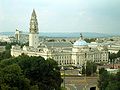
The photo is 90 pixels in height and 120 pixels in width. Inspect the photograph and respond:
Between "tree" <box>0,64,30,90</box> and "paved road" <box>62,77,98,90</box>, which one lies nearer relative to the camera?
"tree" <box>0,64,30,90</box>

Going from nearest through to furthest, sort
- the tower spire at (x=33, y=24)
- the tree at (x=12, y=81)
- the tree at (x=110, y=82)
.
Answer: the tree at (x=12, y=81) → the tree at (x=110, y=82) → the tower spire at (x=33, y=24)

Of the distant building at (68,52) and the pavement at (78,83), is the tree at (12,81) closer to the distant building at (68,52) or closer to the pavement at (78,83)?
the pavement at (78,83)

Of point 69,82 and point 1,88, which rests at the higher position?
point 1,88

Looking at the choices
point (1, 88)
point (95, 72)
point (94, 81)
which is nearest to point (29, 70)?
point (1, 88)

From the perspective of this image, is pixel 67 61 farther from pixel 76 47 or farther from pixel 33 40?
pixel 33 40

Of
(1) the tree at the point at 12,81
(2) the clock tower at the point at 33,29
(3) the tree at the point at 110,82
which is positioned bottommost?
(3) the tree at the point at 110,82

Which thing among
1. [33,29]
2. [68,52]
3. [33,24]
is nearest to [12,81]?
[68,52]

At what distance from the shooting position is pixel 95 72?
64.3 metres

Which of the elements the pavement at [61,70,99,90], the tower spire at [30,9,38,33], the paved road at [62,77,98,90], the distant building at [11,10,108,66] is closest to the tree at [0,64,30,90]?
the pavement at [61,70,99,90]

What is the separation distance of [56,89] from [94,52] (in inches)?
1929

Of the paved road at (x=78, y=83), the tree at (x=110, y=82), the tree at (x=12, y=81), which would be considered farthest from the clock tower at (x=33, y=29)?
the tree at (x=12, y=81)

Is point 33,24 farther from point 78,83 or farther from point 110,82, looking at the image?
point 110,82

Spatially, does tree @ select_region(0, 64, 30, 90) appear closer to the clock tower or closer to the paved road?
the paved road

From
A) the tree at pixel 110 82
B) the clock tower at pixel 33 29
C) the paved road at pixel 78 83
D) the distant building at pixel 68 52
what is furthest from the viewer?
the clock tower at pixel 33 29
